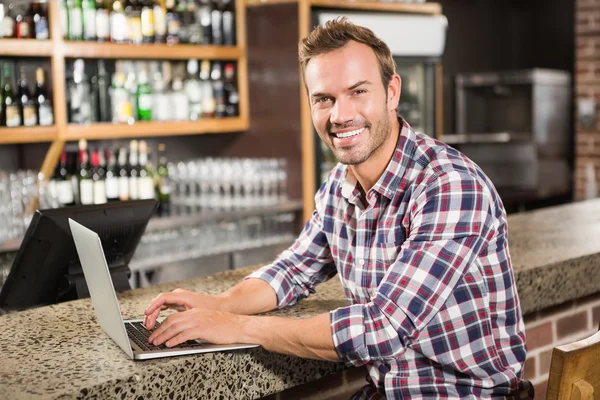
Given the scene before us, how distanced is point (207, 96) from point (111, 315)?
10.9 ft

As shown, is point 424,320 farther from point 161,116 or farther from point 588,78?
point 588,78

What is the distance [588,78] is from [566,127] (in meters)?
0.41

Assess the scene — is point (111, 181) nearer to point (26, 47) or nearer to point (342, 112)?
point (26, 47)

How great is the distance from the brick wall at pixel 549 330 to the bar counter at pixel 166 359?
0.32ft

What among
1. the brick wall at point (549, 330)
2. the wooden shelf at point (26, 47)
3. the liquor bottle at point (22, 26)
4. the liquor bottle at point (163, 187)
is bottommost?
the brick wall at point (549, 330)

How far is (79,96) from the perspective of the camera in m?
4.12

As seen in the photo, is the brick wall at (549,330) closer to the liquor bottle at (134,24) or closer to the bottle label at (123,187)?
the bottle label at (123,187)

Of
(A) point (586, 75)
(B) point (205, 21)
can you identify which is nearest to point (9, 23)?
(B) point (205, 21)

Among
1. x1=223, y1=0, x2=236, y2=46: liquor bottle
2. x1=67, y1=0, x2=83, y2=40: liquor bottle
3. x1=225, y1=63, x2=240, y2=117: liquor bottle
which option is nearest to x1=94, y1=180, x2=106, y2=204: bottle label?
x1=67, y1=0, x2=83, y2=40: liquor bottle

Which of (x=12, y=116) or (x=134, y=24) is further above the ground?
(x=134, y=24)

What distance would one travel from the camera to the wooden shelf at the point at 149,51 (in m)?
3.99

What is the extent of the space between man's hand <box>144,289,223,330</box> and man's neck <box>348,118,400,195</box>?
399 mm

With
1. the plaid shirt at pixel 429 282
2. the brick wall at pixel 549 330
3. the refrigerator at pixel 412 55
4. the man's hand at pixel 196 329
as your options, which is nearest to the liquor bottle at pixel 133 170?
the refrigerator at pixel 412 55

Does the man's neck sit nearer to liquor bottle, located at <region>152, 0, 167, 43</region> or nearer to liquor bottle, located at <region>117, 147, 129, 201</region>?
liquor bottle, located at <region>117, 147, 129, 201</region>
